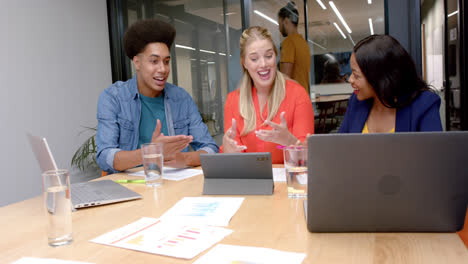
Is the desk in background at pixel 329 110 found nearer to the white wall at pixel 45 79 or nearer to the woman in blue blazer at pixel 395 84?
the woman in blue blazer at pixel 395 84

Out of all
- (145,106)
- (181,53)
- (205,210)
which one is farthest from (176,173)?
(181,53)

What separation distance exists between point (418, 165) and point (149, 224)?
28.0 inches

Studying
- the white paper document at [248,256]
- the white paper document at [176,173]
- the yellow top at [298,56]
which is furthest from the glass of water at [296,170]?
the yellow top at [298,56]

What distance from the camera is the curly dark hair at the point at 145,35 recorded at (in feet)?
7.48

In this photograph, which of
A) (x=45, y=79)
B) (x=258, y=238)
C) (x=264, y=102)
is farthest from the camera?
(x=45, y=79)

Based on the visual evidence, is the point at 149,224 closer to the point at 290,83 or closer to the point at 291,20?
the point at 290,83

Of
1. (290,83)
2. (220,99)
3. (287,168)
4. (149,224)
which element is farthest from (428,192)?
(220,99)

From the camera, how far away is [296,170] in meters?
1.27

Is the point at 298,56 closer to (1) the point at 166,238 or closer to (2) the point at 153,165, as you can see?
(2) the point at 153,165

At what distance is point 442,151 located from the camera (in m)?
0.85

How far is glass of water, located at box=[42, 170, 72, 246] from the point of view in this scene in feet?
3.09

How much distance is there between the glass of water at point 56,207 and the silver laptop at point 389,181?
24.1 inches

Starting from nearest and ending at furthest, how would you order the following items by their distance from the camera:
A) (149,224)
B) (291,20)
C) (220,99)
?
(149,224) → (291,20) → (220,99)

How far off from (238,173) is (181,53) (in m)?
3.00
